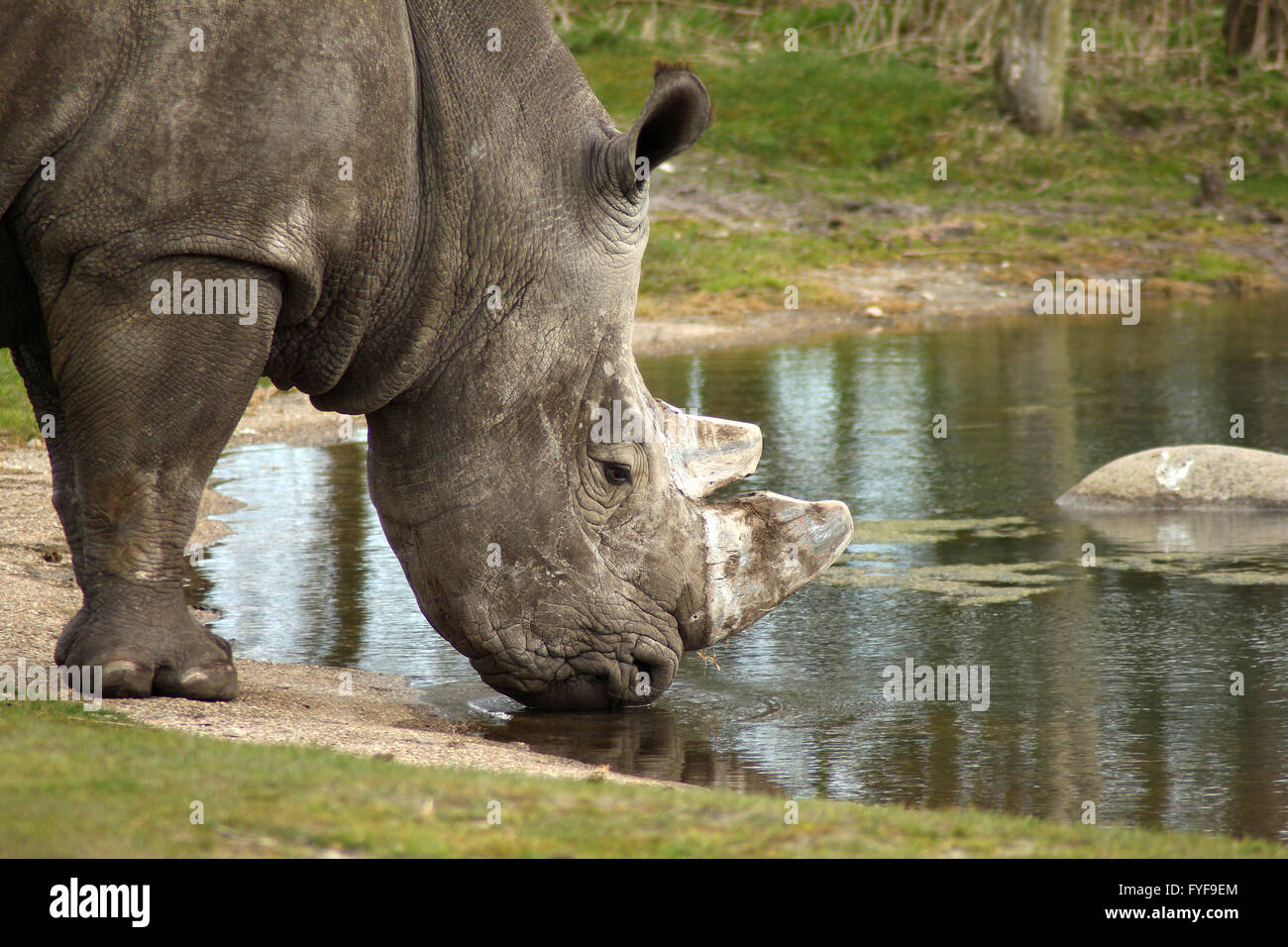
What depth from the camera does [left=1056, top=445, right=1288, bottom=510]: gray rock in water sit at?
31.6 feet

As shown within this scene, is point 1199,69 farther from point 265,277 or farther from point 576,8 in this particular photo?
point 265,277

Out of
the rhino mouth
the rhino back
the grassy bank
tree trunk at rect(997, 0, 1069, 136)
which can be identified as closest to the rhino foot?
the rhino mouth

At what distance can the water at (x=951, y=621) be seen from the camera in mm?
5527

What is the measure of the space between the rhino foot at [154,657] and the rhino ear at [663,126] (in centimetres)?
203

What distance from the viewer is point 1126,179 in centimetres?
2486

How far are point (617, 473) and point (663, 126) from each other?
3.76ft

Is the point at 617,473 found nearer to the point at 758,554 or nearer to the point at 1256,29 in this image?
the point at 758,554

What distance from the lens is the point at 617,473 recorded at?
19.4ft

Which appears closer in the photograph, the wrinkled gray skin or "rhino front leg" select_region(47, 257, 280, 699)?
the wrinkled gray skin

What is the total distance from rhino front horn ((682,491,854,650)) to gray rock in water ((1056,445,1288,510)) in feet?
13.8

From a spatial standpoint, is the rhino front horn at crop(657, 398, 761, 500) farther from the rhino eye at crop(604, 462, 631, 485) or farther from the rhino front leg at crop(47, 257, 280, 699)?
the rhino front leg at crop(47, 257, 280, 699)

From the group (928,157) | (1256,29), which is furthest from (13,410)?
(1256,29)
